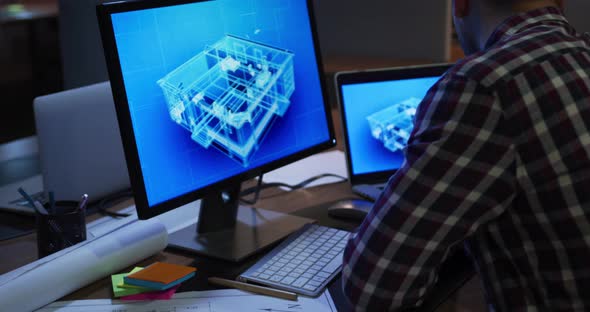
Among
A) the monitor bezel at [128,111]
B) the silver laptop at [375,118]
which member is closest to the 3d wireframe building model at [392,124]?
the silver laptop at [375,118]

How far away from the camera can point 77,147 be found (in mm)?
1436

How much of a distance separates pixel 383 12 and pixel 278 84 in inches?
61.8

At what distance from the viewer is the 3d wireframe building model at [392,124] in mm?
1596

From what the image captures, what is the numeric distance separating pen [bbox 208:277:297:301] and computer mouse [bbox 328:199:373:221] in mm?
370

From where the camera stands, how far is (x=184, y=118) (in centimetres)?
120

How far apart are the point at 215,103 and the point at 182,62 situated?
0.10 meters

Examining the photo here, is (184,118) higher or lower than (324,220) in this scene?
higher

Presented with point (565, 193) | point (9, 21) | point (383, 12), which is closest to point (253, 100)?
point (565, 193)

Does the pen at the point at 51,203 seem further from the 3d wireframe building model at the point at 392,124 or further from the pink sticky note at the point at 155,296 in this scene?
the 3d wireframe building model at the point at 392,124

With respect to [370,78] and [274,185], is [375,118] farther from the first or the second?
[274,185]

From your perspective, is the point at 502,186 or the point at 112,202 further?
the point at 112,202

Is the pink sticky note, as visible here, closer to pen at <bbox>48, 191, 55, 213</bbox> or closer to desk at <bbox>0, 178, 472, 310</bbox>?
desk at <bbox>0, 178, 472, 310</bbox>

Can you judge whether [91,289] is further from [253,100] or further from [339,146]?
[339,146]

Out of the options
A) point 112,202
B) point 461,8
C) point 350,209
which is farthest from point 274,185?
point 461,8
